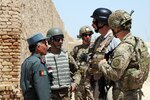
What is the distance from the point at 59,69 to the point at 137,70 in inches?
72.6

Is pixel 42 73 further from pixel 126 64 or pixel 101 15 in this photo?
pixel 101 15

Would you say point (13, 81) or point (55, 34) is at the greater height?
point (55, 34)

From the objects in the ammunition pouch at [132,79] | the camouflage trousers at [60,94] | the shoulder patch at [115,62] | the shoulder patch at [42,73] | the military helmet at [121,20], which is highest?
the military helmet at [121,20]

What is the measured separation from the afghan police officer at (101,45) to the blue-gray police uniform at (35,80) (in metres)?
0.67

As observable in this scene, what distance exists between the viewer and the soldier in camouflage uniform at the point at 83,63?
6.68 m

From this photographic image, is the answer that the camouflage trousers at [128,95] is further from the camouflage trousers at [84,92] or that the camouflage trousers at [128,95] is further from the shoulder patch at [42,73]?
the camouflage trousers at [84,92]

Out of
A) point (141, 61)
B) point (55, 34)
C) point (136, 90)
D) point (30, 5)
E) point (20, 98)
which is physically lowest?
point (20, 98)

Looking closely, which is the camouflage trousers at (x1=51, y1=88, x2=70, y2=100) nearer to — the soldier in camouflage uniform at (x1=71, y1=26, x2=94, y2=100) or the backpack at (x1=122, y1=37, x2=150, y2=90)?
the soldier in camouflage uniform at (x1=71, y1=26, x2=94, y2=100)

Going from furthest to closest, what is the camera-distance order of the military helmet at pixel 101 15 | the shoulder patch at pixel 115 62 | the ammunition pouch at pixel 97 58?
the military helmet at pixel 101 15
the ammunition pouch at pixel 97 58
the shoulder patch at pixel 115 62

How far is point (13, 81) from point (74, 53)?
1749mm

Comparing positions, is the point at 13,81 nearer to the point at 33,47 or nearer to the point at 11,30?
the point at 11,30

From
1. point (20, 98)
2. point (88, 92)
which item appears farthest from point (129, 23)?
point (20, 98)

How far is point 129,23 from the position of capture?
418 cm

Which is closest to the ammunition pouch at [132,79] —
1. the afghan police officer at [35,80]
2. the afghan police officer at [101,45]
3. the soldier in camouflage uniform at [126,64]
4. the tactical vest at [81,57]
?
the soldier in camouflage uniform at [126,64]
